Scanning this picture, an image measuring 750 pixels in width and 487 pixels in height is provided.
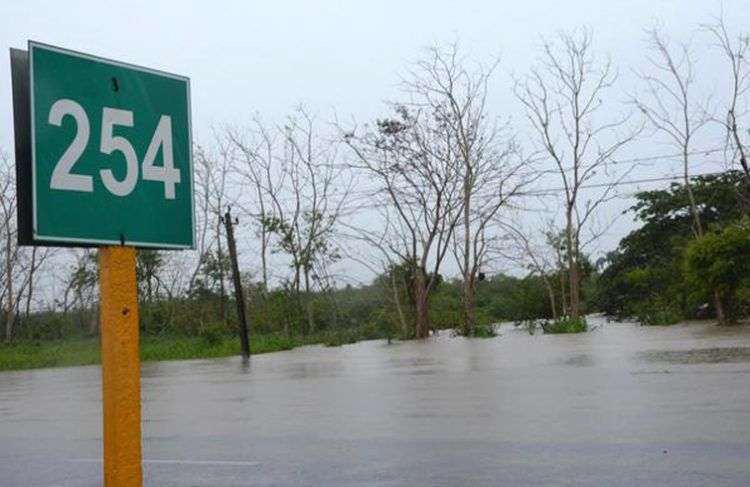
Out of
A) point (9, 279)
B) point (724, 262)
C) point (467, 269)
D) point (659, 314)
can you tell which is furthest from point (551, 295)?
point (9, 279)

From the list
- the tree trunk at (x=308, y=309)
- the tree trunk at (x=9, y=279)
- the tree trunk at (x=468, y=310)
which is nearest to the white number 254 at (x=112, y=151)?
the tree trunk at (x=468, y=310)

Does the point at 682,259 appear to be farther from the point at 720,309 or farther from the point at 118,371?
the point at 118,371

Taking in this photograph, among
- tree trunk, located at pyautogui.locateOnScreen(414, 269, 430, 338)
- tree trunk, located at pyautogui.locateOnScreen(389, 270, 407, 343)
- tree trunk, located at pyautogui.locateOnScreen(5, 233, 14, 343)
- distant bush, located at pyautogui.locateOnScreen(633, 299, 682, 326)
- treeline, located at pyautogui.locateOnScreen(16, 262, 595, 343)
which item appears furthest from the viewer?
tree trunk, located at pyautogui.locateOnScreen(5, 233, 14, 343)

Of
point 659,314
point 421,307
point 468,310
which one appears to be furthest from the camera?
point 421,307

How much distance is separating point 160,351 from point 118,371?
118 ft

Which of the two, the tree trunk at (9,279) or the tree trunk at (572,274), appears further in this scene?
the tree trunk at (9,279)

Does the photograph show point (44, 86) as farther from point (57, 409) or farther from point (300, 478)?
point (57, 409)

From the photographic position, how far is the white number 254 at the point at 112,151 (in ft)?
10.8

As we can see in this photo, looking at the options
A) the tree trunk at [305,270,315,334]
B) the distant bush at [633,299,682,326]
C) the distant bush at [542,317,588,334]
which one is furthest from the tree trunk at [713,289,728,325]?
the tree trunk at [305,270,315,334]

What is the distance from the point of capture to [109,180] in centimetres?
342

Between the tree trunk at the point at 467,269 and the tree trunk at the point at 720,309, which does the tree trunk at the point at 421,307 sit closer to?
the tree trunk at the point at 467,269

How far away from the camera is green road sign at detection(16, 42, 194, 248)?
128 inches

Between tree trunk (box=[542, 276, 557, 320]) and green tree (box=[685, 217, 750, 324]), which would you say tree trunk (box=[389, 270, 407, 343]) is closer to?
tree trunk (box=[542, 276, 557, 320])

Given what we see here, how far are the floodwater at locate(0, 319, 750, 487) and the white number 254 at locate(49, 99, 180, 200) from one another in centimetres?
474
